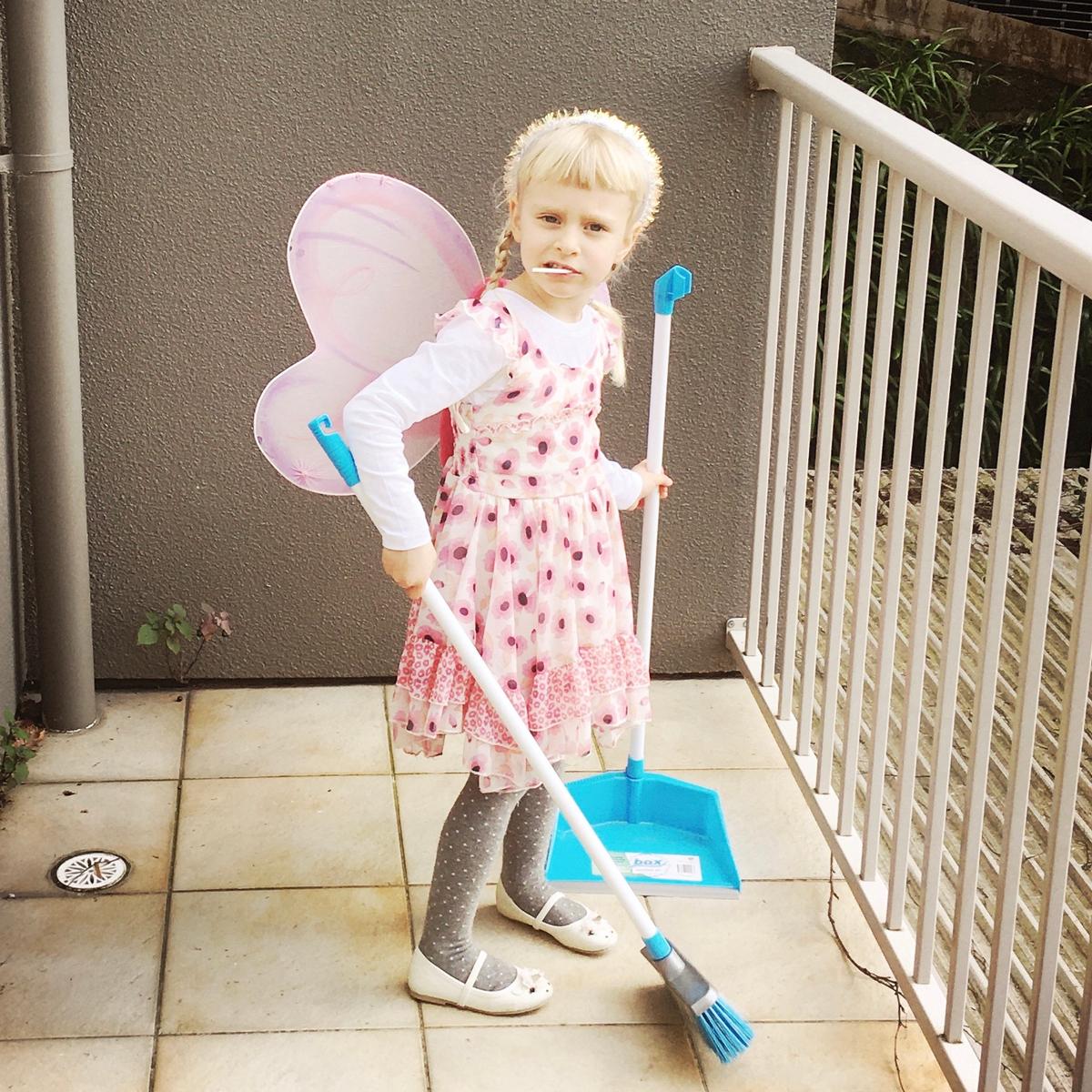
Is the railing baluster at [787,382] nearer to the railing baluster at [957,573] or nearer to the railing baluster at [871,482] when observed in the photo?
the railing baluster at [871,482]

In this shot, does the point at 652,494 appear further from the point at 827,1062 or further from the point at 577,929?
the point at 827,1062

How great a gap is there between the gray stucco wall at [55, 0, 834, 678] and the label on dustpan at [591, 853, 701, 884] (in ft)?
2.51

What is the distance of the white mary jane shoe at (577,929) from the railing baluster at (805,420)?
1.65ft

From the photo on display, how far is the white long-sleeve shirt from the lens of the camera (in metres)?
1.71

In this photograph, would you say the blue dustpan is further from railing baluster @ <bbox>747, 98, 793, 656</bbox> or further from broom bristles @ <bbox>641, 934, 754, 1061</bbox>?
railing baluster @ <bbox>747, 98, 793, 656</bbox>

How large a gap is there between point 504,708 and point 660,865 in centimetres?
52

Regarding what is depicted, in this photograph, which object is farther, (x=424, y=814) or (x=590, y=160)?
(x=424, y=814)

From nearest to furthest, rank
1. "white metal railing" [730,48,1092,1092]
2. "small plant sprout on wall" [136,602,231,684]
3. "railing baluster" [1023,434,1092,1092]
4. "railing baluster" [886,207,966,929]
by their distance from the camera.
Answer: "railing baluster" [1023,434,1092,1092]
"white metal railing" [730,48,1092,1092]
"railing baluster" [886,207,966,929]
"small plant sprout on wall" [136,602,231,684]

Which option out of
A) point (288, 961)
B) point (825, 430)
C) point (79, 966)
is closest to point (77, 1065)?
point (79, 966)

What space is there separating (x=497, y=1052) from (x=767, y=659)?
0.99m

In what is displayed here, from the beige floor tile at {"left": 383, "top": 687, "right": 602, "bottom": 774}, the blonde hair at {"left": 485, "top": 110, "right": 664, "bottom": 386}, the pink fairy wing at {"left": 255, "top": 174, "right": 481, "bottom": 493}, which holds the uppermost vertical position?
the blonde hair at {"left": 485, "top": 110, "right": 664, "bottom": 386}

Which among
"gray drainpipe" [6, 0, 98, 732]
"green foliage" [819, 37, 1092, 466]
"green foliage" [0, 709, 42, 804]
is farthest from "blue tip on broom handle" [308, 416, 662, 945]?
"green foliage" [819, 37, 1092, 466]

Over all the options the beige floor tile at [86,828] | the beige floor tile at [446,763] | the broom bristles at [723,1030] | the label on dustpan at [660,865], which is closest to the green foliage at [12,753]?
the beige floor tile at [86,828]

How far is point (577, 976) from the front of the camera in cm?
210
